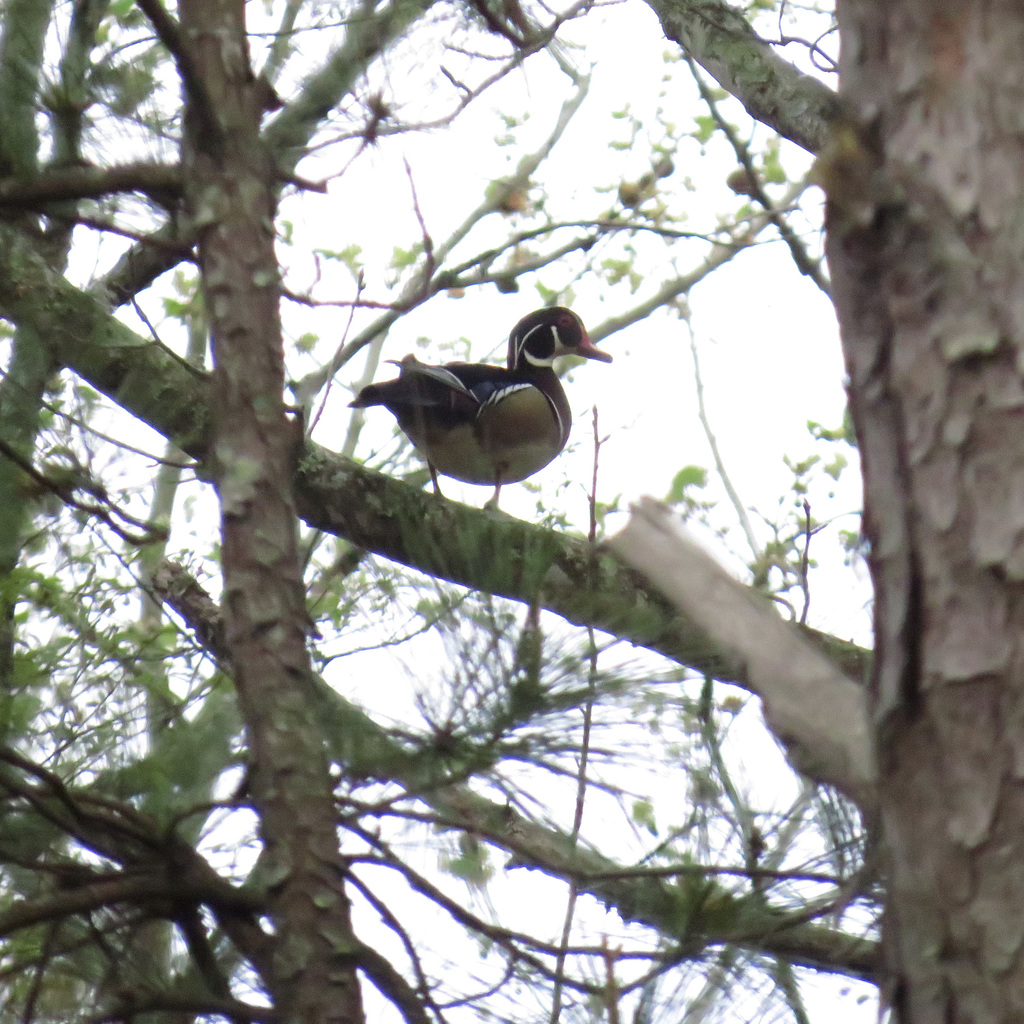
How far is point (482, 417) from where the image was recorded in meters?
5.46

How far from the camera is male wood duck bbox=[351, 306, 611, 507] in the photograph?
16.8ft

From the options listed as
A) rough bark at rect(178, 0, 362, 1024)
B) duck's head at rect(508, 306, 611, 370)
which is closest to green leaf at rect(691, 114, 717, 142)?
duck's head at rect(508, 306, 611, 370)

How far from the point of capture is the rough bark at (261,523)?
1.62 metres

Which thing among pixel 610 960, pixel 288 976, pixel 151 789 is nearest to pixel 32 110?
pixel 151 789

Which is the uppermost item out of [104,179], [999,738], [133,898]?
[104,179]

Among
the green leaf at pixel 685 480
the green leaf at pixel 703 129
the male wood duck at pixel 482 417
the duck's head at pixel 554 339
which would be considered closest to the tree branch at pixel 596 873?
the male wood duck at pixel 482 417

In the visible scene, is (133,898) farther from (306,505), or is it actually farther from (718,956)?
(306,505)

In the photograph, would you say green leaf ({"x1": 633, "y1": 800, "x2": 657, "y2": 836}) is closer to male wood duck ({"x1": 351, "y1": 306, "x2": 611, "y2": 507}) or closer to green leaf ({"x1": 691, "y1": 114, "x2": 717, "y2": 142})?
male wood duck ({"x1": 351, "y1": 306, "x2": 611, "y2": 507})

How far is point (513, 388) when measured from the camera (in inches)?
222

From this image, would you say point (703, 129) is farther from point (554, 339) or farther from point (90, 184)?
point (90, 184)

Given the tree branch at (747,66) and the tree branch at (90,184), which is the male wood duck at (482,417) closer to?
the tree branch at (747,66)

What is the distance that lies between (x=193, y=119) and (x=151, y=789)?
2.98 ft

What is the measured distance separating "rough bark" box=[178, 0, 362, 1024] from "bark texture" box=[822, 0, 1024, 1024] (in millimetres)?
650

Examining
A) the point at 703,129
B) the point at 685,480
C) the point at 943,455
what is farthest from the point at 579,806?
the point at 703,129
